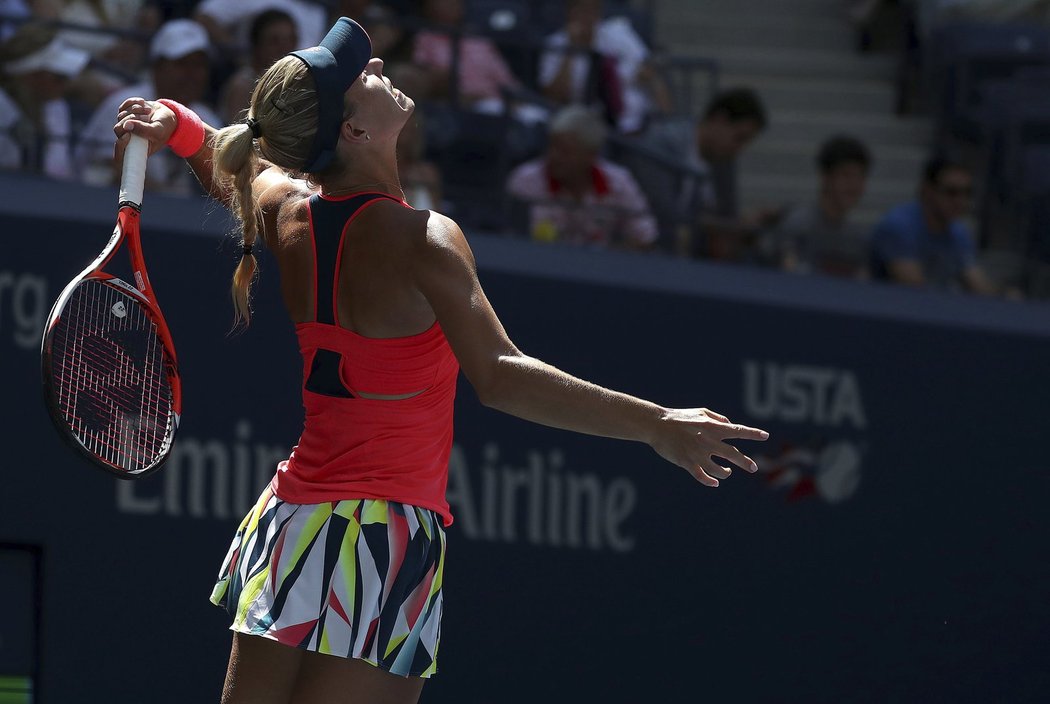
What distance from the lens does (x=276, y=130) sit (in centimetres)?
276

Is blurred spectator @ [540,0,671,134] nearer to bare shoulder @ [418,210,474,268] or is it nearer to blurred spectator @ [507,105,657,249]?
blurred spectator @ [507,105,657,249]

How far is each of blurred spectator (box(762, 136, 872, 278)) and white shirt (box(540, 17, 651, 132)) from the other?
969 mm

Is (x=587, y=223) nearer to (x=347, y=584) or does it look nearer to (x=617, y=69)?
(x=617, y=69)

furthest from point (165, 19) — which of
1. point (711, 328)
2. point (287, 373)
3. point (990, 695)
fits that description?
point (990, 695)

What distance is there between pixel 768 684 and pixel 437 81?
117 inches

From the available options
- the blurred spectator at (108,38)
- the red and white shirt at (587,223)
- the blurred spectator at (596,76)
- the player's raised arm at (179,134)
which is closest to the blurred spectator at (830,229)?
the red and white shirt at (587,223)

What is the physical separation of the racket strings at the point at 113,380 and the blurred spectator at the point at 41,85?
1895 mm

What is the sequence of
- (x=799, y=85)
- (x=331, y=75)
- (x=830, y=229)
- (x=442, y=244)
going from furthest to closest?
(x=799, y=85)
(x=830, y=229)
(x=331, y=75)
(x=442, y=244)

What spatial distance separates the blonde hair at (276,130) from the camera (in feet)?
8.95

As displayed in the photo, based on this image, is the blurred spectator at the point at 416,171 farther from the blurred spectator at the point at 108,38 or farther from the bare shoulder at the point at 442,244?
the bare shoulder at the point at 442,244

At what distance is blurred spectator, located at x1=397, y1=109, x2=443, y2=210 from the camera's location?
5.34 m

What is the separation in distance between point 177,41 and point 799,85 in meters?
3.86

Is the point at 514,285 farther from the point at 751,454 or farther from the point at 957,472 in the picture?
the point at 957,472

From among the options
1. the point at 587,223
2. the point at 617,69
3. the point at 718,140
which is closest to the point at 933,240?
the point at 718,140
